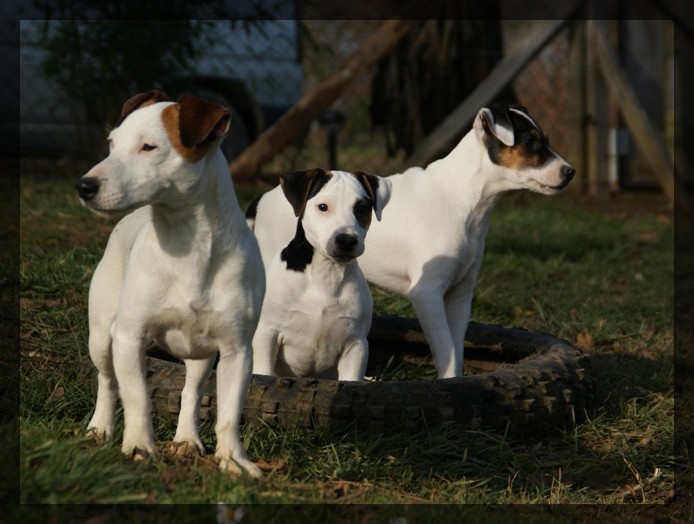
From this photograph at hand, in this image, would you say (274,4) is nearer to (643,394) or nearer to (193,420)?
(643,394)

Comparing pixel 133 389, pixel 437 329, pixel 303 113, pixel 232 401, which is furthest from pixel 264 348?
pixel 303 113

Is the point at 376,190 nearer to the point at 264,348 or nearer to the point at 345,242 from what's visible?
the point at 345,242

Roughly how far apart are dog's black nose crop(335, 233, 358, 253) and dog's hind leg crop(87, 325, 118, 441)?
1128 millimetres

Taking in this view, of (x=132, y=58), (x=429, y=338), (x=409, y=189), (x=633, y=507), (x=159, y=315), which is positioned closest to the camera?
(x=159, y=315)

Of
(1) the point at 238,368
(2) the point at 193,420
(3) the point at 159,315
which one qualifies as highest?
(3) the point at 159,315

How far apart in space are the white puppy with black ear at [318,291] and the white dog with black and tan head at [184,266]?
112 cm

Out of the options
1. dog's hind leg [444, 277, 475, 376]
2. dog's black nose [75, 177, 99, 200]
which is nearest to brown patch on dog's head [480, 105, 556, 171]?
dog's hind leg [444, 277, 475, 376]

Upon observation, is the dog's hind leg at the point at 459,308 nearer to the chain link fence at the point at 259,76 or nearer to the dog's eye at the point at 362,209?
the dog's eye at the point at 362,209

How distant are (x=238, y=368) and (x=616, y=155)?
9.60m

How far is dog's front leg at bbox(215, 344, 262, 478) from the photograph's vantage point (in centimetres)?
359

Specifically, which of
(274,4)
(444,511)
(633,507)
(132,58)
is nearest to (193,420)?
(444,511)

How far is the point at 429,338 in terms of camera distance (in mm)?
5391

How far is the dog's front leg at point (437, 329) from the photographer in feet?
17.5

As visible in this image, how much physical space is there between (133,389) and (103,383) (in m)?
0.59
